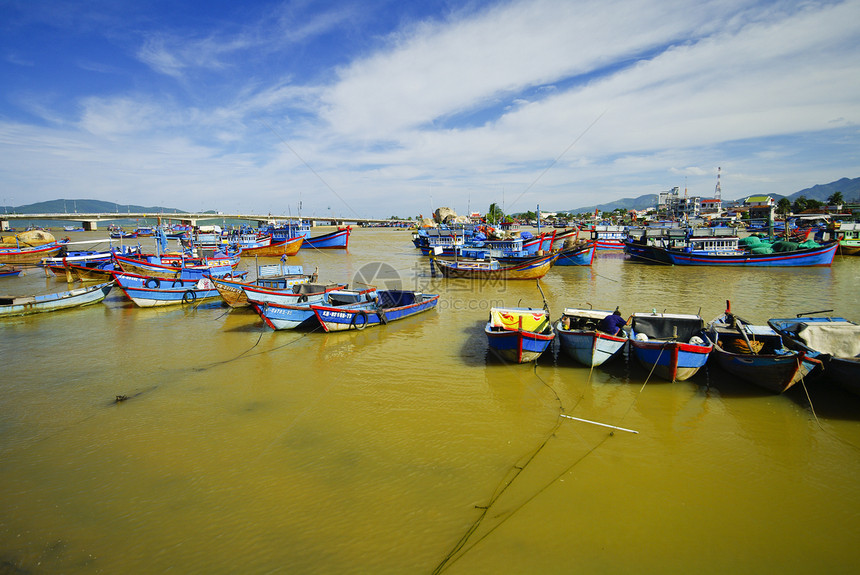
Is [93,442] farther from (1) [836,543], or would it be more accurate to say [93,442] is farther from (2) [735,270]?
(2) [735,270]

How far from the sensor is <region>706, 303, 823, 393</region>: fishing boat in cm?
834

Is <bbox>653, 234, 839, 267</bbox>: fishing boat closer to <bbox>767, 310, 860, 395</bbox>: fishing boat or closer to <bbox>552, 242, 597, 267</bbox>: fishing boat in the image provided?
<bbox>552, 242, 597, 267</bbox>: fishing boat

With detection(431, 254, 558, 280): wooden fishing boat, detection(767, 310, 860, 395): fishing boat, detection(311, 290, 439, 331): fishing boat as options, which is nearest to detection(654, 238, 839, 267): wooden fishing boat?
detection(431, 254, 558, 280): wooden fishing boat

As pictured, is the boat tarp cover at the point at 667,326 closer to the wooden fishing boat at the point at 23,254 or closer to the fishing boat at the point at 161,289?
the fishing boat at the point at 161,289

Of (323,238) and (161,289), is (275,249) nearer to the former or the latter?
(323,238)

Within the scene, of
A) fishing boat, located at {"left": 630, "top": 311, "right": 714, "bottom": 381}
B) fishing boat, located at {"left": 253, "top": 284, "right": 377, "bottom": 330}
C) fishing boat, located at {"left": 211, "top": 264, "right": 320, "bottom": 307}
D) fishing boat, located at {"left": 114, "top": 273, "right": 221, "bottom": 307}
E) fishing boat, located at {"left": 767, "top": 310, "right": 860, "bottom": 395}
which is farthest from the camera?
fishing boat, located at {"left": 114, "top": 273, "right": 221, "bottom": 307}

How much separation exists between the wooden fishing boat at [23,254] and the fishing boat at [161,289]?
3021cm

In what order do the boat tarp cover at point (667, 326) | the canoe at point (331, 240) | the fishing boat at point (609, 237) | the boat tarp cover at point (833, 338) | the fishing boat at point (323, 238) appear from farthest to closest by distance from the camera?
1. the canoe at point (331, 240)
2. the fishing boat at point (323, 238)
3. the fishing boat at point (609, 237)
4. the boat tarp cover at point (667, 326)
5. the boat tarp cover at point (833, 338)

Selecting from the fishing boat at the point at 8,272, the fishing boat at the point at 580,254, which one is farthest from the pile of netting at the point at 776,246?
the fishing boat at the point at 8,272

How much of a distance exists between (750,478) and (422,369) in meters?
7.25

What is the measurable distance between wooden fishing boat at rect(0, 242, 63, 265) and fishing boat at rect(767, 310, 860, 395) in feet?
179

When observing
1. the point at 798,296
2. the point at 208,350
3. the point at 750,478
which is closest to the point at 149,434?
the point at 208,350

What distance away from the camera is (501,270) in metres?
24.8

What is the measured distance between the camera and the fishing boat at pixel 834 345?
318 inches
